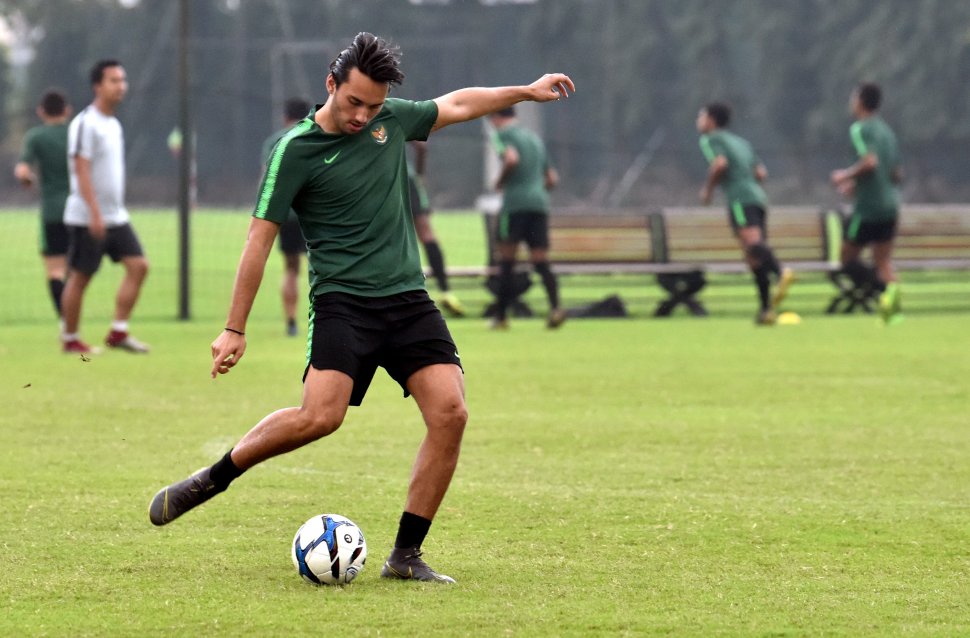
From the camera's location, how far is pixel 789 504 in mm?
7160

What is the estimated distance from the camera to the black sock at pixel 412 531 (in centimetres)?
568

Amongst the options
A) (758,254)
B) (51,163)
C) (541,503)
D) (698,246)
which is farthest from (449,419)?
(698,246)

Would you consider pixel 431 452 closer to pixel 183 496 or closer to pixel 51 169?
pixel 183 496

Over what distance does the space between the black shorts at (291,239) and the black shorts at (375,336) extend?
32.5ft

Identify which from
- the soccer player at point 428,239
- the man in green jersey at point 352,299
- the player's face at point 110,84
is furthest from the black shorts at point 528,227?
the man in green jersey at point 352,299

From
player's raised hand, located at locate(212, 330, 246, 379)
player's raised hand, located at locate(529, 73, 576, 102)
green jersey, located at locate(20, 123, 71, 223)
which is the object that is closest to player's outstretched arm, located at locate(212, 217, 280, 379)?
player's raised hand, located at locate(212, 330, 246, 379)

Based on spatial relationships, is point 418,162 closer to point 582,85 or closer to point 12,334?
point 12,334

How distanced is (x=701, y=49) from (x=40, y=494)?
50.3 meters

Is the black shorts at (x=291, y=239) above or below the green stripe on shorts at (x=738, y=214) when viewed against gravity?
below

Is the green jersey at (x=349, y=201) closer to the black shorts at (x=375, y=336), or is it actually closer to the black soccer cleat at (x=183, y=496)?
the black shorts at (x=375, y=336)

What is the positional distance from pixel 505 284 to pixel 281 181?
38.7 ft

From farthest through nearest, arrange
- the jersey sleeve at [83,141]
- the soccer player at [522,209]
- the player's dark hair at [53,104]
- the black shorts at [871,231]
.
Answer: the black shorts at [871,231], the soccer player at [522,209], the player's dark hair at [53,104], the jersey sleeve at [83,141]

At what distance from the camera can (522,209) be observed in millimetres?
17188

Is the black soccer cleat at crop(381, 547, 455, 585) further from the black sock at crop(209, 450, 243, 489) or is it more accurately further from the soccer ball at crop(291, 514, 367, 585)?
the black sock at crop(209, 450, 243, 489)
